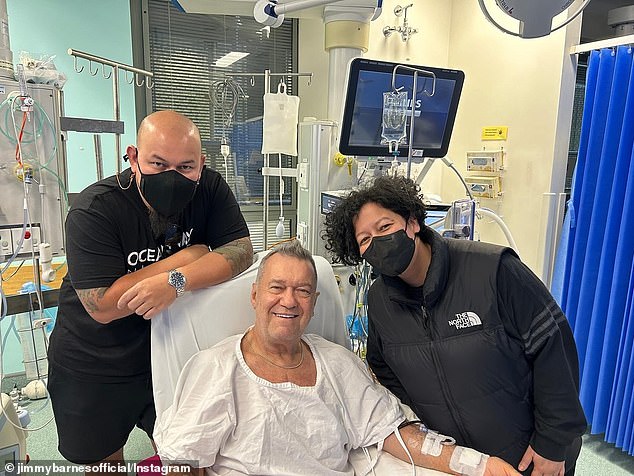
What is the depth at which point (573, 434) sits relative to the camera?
128 centimetres

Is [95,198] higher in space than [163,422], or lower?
higher

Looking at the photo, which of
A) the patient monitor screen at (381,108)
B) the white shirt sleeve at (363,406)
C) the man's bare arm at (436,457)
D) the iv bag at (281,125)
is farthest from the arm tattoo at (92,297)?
the iv bag at (281,125)

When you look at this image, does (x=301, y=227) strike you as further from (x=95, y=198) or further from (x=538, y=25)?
(x=538, y=25)

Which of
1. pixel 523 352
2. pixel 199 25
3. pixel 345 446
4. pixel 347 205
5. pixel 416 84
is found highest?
pixel 199 25

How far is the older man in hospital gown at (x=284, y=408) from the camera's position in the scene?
1.28 m

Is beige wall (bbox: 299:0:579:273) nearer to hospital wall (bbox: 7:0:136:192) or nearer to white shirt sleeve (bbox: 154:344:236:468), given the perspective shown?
hospital wall (bbox: 7:0:136:192)

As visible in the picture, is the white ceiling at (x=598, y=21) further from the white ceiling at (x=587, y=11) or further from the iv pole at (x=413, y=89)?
the iv pole at (x=413, y=89)

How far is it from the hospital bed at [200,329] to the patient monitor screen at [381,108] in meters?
0.72

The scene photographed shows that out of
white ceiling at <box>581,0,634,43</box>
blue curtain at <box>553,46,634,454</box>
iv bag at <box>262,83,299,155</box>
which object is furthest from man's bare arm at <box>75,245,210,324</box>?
white ceiling at <box>581,0,634,43</box>

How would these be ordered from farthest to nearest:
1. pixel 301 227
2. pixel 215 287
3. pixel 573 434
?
1. pixel 301 227
2. pixel 215 287
3. pixel 573 434

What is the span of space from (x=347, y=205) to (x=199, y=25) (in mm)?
2582

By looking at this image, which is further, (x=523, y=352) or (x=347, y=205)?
(x=347, y=205)

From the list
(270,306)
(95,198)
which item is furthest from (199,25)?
(270,306)

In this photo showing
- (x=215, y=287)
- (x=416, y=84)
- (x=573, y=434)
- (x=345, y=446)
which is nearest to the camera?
(x=573, y=434)
